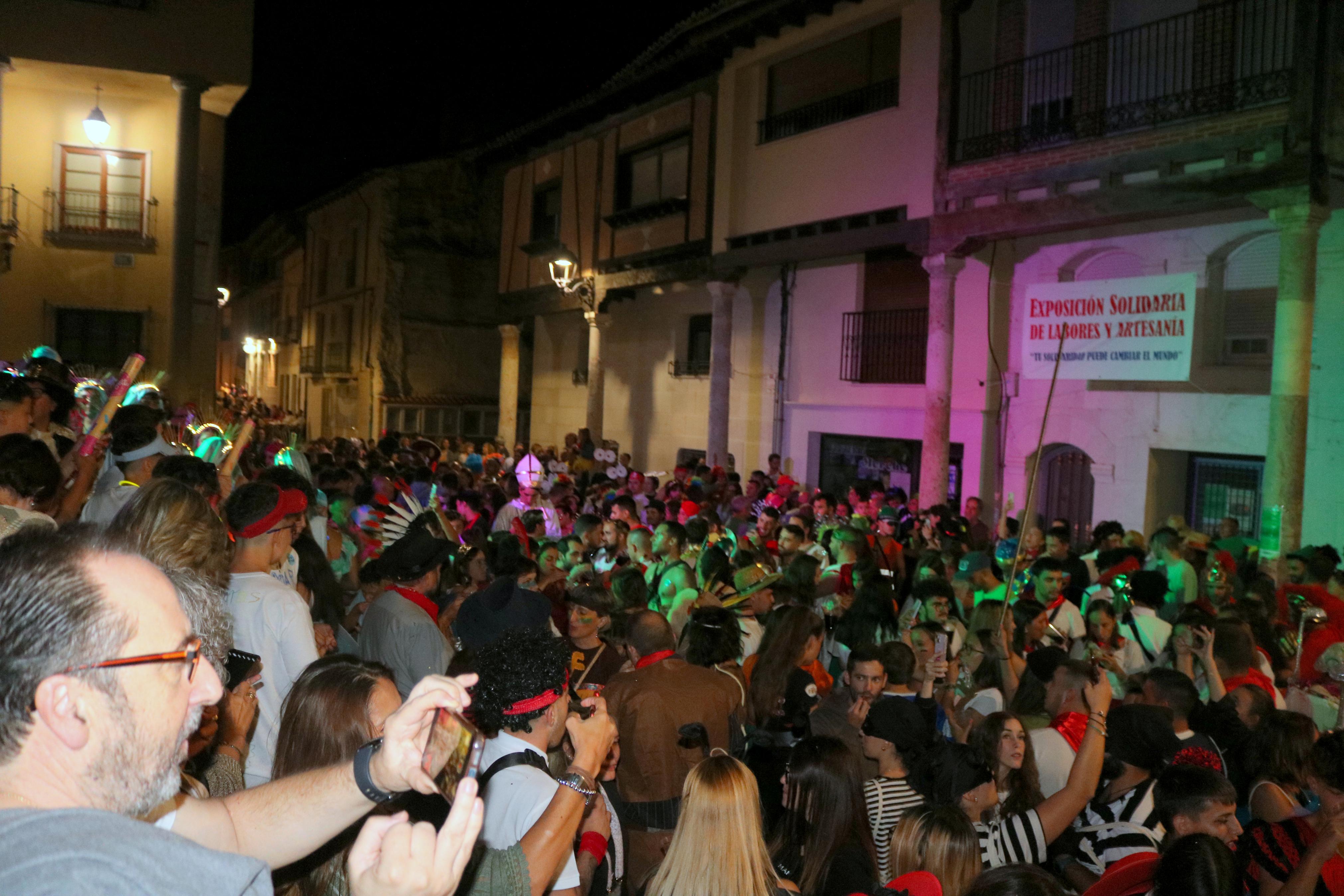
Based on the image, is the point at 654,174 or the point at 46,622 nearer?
the point at 46,622

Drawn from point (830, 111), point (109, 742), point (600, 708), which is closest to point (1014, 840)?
point (600, 708)

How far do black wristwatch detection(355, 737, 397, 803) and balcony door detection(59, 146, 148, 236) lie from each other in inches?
698

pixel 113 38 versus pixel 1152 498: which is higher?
pixel 113 38

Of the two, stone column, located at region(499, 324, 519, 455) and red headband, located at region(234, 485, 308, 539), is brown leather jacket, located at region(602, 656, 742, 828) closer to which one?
red headband, located at region(234, 485, 308, 539)

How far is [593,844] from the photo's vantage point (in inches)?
138

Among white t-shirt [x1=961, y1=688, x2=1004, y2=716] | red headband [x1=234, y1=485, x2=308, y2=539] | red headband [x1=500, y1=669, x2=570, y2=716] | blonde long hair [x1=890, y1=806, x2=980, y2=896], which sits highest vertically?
red headband [x1=234, y1=485, x2=308, y2=539]

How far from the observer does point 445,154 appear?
2972 centimetres

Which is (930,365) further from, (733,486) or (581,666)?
(581,666)

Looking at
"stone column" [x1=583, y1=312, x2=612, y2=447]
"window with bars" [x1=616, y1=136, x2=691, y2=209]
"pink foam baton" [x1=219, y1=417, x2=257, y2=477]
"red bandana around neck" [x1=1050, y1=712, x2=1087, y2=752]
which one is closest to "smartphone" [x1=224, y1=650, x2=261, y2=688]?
"pink foam baton" [x1=219, y1=417, x2=257, y2=477]

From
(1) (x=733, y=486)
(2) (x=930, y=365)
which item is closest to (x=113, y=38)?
(1) (x=733, y=486)

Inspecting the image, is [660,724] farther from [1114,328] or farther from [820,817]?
[1114,328]

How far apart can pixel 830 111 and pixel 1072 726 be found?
14460mm

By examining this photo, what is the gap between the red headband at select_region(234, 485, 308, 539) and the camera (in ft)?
13.2

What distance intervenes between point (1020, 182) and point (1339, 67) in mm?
3563
